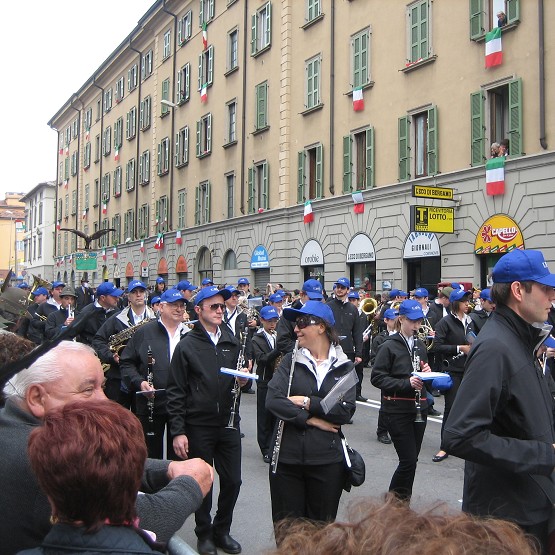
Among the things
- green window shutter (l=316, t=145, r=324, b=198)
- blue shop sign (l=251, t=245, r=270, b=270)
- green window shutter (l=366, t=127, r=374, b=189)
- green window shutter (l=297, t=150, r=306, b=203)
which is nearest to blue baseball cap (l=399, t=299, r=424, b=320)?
green window shutter (l=366, t=127, r=374, b=189)

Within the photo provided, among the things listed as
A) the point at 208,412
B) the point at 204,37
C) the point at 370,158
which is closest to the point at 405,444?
the point at 208,412

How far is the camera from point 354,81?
22.9 meters

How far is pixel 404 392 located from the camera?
220 inches

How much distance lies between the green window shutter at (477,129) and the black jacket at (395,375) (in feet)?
44.0

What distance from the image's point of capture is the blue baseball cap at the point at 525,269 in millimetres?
2959

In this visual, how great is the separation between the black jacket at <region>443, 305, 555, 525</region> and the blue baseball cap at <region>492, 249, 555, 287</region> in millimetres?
236

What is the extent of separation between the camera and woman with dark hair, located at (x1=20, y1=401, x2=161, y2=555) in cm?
164

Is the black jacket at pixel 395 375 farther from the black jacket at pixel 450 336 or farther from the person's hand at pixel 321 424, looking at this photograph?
the black jacket at pixel 450 336

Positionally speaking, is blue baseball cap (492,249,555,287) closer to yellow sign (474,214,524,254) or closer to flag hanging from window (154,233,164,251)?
yellow sign (474,214,524,254)

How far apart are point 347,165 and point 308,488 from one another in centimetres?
2005

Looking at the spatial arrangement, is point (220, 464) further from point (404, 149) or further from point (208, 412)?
point (404, 149)

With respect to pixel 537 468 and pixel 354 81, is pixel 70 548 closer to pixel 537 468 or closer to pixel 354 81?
pixel 537 468

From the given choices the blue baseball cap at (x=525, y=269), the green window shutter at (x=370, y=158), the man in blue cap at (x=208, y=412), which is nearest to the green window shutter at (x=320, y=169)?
the green window shutter at (x=370, y=158)

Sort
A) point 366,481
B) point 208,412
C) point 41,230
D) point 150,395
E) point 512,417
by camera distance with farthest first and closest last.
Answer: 1. point 41,230
2. point 366,481
3. point 150,395
4. point 208,412
5. point 512,417
